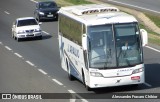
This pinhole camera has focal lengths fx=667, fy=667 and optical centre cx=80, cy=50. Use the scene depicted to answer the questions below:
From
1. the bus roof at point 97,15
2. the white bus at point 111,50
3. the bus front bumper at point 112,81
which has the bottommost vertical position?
the bus front bumper at point 112,81

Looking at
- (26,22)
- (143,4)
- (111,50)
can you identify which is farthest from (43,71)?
(143,4)

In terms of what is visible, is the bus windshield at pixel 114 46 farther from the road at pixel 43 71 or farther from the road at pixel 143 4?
the road at pixel 143 4

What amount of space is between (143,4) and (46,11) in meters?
11.7

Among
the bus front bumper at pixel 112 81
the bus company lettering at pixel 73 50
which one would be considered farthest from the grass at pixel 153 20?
the bus front bumper at pixel 112 81

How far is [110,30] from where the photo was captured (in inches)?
963

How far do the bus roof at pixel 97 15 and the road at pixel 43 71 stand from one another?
261 cm

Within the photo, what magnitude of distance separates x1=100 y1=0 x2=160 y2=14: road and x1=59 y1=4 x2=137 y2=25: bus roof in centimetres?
3065

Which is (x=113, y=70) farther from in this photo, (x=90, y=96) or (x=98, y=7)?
(x=98, y=7)

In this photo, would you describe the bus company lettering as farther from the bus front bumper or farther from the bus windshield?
the bus front bumper

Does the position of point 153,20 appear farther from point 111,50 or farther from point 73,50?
point 111,50

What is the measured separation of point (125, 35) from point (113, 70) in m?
1.42

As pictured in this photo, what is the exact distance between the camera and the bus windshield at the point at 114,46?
2425 centimetres

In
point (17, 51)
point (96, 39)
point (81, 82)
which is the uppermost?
point (96, 39)

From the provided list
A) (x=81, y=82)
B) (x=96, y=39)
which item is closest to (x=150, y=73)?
(x=81, y=82)
